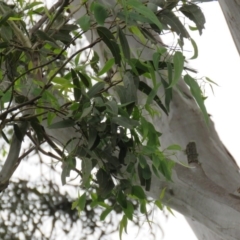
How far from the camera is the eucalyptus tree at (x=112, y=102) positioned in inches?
30.5

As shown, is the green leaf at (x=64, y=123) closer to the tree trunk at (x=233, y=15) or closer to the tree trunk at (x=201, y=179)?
the tree trunk at (x=201, y=179)

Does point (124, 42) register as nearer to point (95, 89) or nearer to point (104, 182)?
point (95, 89)

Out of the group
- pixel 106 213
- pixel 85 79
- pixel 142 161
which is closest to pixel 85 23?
pixel 85 79

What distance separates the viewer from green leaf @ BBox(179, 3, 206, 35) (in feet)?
2.77

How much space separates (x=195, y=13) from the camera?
84 cm

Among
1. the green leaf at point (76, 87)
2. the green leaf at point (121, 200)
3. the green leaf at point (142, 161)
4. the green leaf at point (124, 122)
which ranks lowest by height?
the green leaf at point (121, 200)

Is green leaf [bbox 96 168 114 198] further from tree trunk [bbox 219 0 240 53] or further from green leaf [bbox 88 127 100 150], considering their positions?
tree trunk [bbox 219 0 240 53]

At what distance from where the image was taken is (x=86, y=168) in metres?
0.81

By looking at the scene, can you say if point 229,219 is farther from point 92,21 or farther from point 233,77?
point 233,77

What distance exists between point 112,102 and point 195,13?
Answer: 0.19m

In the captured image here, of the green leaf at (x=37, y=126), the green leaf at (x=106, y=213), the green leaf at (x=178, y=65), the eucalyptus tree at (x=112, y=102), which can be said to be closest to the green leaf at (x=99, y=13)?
the eucalyptus tree at (x=112, y=102)

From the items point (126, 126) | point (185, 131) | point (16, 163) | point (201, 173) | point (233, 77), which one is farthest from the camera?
point (233, 77)

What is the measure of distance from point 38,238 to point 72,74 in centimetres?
179

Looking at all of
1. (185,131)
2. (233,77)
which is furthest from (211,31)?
(185,131)
